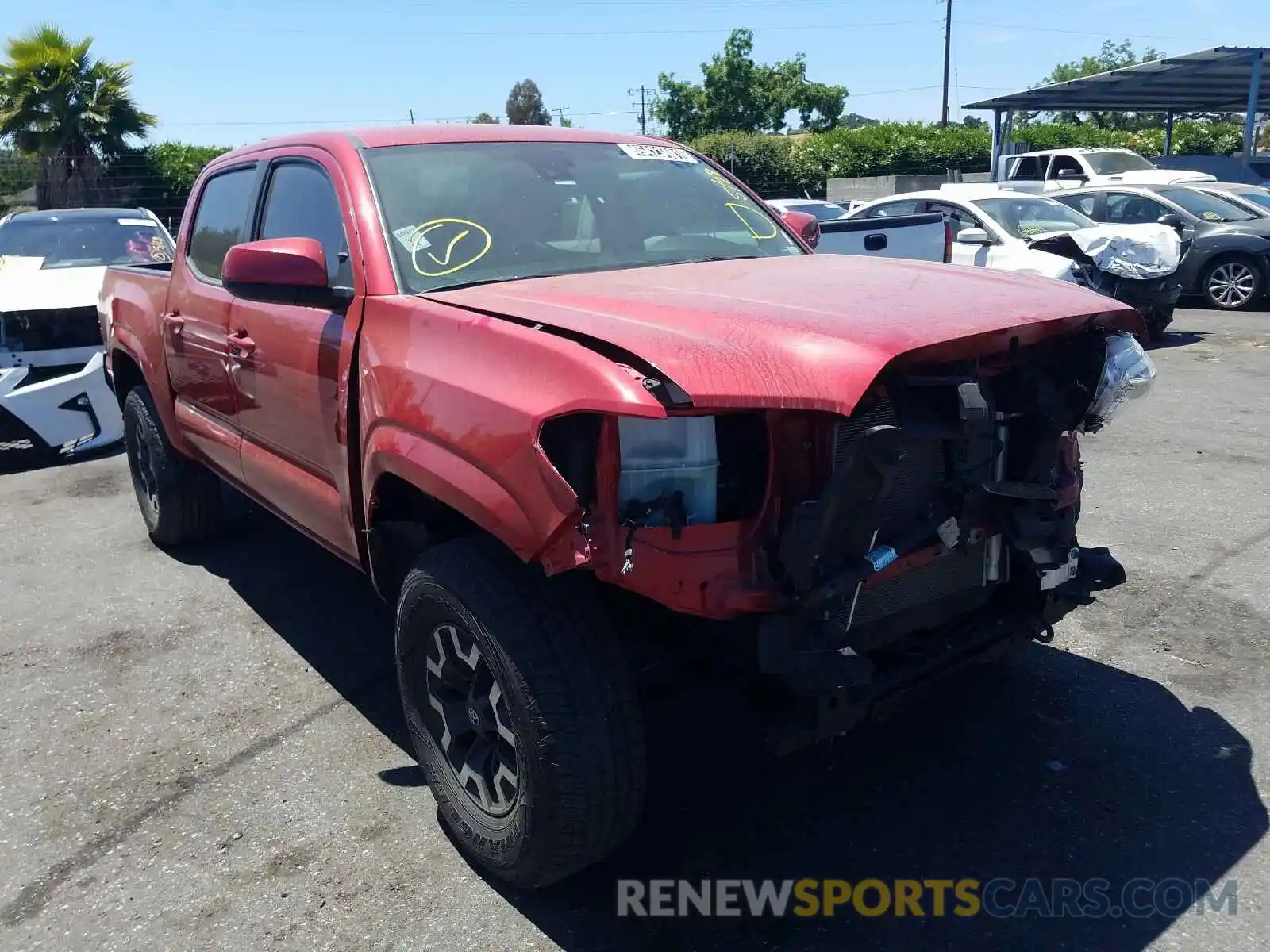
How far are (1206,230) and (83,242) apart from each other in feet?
41.0

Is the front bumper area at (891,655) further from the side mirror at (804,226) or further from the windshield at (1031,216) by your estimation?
the windshield at (1031,216)

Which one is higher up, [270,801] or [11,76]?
[11,76]

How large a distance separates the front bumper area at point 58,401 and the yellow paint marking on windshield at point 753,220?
16.8 ft

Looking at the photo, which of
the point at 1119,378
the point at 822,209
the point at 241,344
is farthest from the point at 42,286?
the point at 822,209

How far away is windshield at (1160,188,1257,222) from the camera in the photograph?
1371 centimetres

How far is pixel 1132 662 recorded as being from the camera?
153 inches

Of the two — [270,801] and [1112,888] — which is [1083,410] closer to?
[1112,888]

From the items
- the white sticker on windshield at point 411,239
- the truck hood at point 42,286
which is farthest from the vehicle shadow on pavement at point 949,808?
the truck hood at point 42,286

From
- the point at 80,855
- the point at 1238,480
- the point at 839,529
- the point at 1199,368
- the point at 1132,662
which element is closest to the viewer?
the point at 839,529

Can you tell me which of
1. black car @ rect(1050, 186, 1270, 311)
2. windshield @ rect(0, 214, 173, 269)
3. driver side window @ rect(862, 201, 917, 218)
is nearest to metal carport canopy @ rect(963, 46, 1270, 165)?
black car @ rect(1050, 186, 1270, 311)

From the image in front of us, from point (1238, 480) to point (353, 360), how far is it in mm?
5061

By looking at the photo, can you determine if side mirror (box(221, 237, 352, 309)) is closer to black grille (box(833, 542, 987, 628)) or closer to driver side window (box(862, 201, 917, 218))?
black grille (box(833, 542, 987, 628))

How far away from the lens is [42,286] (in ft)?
26.1

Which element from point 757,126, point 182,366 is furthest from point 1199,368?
point 757,126
